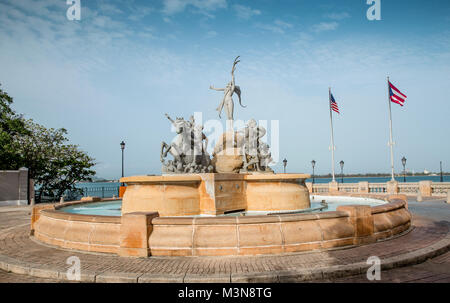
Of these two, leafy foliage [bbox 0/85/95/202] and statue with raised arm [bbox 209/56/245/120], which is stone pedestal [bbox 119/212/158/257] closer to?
statue with raised arm [bbox 209/56/245/120]

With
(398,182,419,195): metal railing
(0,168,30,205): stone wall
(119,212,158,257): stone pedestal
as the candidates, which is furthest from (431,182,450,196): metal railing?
(0,168,30,205): stone wall

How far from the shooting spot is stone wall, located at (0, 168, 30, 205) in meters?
26.7

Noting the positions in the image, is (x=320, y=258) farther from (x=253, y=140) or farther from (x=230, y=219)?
(x=253, y=140)

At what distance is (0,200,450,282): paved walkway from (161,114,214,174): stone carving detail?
5.25 metres

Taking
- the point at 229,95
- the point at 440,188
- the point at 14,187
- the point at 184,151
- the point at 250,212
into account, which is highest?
the point at 229,95

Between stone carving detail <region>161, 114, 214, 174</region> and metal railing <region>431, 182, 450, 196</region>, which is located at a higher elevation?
stone carving detail <region>161, 114, 214, 174</region>

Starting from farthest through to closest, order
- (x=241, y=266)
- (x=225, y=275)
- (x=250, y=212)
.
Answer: (x=250, y=212)
(x=241, y=266)
(x=225, y=275)

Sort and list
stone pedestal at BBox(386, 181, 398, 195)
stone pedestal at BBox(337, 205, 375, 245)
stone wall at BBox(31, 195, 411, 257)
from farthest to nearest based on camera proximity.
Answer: stone pedestal at BBox(386, 181, 398, 195) → stone pedestal at BBox(337, 205, 375, 245) → stone wall at BBox(31, 195, 411, 257)

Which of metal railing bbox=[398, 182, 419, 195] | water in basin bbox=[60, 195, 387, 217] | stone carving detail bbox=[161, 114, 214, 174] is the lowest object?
metal railing bbox=[398, 182, 419, 195]

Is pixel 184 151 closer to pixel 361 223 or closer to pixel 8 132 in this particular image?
pixel 361 223

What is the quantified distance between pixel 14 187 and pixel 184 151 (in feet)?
75.7

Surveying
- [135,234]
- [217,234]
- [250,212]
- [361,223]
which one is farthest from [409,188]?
[135,234]

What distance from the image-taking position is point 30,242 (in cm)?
864

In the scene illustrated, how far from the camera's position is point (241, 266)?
588cm
